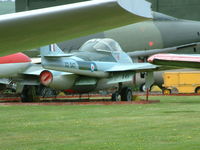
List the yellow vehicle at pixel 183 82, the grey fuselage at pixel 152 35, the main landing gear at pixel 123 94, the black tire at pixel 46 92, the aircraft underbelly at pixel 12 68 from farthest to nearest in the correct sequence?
the yellow vehicle at pixel 183 82, the grey fuselage at pixel 152 35, the black tire at pixel 46 92, the main landing gear at pixel 123 94, the aircraft underbelly at pixel 12 68

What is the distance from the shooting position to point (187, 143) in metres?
7.66

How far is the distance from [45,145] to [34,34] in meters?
3.20

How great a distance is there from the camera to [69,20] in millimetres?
4379

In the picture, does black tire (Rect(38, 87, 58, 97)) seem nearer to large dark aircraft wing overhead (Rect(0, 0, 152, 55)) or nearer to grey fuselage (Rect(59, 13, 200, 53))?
grey fuselage (Rect(59, 13, 200, 53))

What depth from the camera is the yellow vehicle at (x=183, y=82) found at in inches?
1294

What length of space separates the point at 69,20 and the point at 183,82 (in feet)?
96.9

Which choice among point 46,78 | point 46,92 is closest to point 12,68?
point 46,78

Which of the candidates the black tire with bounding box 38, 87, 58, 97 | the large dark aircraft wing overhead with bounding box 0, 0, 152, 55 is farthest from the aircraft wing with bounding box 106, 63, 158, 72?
the large dark aircraft wing overhead with bounding box 0, 0, 152, 55

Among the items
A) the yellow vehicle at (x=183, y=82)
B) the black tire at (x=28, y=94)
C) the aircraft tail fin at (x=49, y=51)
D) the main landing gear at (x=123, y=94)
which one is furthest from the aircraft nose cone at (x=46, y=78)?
the yellow vehicle at (x=183, y=82)

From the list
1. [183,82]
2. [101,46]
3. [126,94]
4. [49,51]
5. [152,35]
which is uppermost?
[152,35]

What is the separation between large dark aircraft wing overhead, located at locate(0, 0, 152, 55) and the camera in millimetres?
3893

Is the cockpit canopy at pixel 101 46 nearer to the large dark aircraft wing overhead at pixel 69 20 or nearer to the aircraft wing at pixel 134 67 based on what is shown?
the aircraft wing at pixel 134 67

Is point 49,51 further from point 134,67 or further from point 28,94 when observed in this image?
point 134,67

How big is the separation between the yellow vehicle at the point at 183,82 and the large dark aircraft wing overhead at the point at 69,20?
28.4 metres
